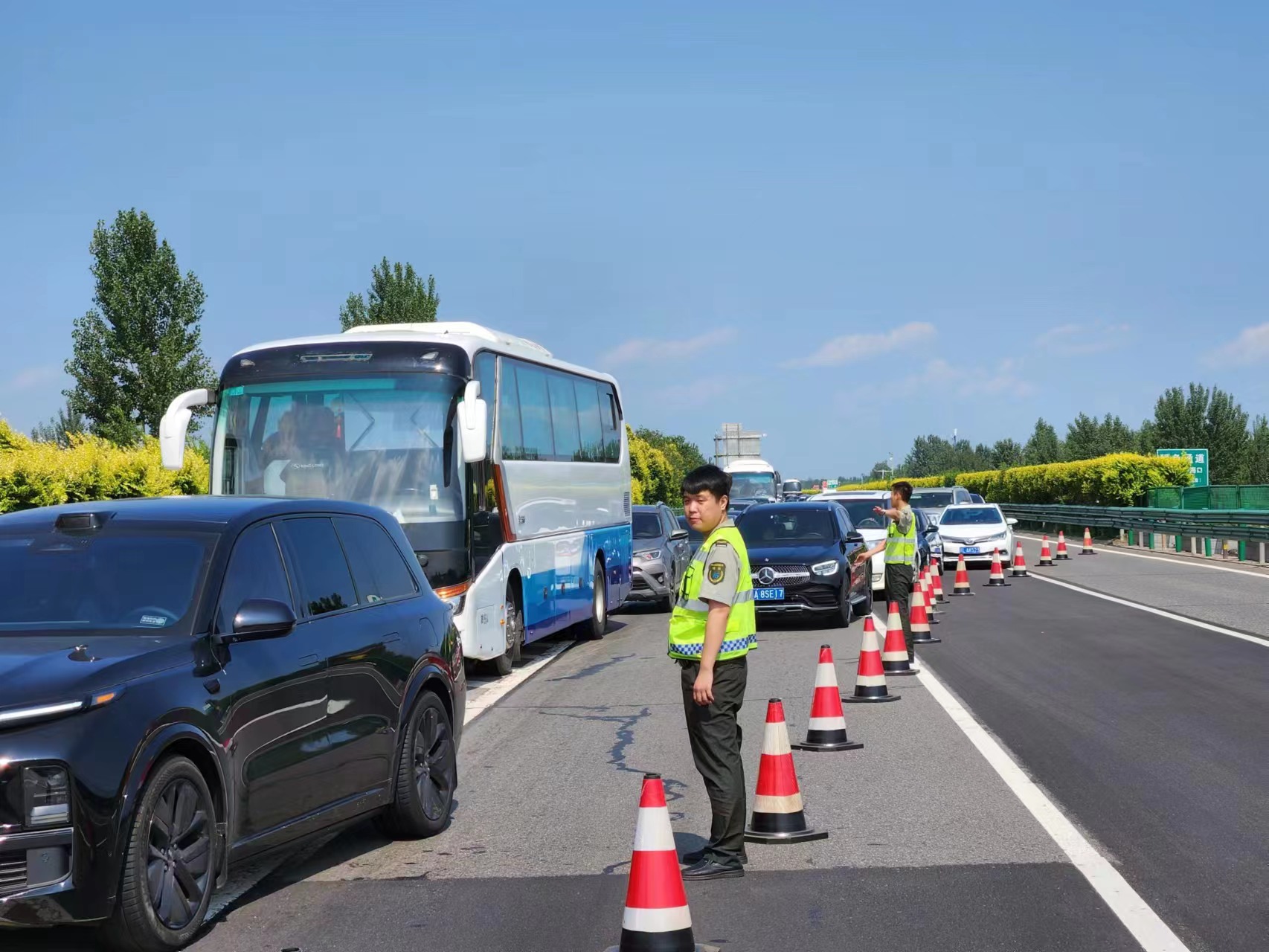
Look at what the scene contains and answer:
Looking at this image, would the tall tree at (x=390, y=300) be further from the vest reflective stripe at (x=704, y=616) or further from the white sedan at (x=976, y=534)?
the vest reflective stripe at (x=704, y=616)

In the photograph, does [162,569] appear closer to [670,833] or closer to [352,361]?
[670,833]

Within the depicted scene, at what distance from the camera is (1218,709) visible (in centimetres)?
1181

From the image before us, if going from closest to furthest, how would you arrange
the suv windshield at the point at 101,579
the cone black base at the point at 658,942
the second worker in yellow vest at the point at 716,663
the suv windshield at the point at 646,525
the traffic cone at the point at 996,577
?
1. the cone black base at the point at 658,942
2. the suv windshield at the point at 101,579
3. the second worker in yellow vest at the point at 716,663
4. the suv windshield at the point at 646,525
5. the traffic cone at the point at 996,577

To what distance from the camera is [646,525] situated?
87.9ft

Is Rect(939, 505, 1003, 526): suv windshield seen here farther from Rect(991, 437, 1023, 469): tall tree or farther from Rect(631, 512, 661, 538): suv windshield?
Rect(991, 437, 1023, 469): tall tree

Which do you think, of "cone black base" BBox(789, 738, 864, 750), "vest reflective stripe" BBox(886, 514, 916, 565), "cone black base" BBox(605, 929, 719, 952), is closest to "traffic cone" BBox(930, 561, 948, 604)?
"vest reflective stripe" BBox(886, 514, 916, 565)

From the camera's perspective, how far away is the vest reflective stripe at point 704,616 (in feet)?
22.4

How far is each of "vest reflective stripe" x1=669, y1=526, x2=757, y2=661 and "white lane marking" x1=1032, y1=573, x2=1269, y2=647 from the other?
11490mm

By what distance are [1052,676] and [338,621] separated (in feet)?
28.7

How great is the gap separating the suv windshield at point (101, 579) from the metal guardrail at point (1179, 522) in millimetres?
30903

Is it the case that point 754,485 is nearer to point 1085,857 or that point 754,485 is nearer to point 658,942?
point 1085,857

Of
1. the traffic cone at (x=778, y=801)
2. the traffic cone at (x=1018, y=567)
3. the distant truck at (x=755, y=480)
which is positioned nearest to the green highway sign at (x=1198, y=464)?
the distant truck at (x=755, y=480)

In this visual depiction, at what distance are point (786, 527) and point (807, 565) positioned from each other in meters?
1.57

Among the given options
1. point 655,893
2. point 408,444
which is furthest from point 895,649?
point 655,893
